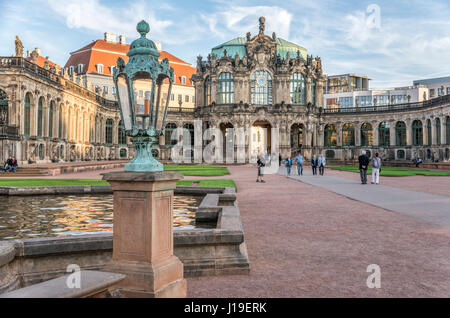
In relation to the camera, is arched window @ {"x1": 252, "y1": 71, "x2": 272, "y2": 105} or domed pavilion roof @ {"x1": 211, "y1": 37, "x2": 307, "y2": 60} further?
domed pavilion roof @ {"x1": 211, "y1": 37, "x2": 307, "y2": 60}

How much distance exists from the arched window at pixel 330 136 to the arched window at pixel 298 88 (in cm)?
855

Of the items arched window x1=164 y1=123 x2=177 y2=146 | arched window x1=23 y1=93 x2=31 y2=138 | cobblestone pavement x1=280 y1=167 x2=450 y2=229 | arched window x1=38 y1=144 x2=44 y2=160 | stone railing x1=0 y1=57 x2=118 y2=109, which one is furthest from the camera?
arched window x1=164 y1=123 x2=177 y2=146

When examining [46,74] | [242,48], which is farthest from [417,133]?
[46,74]

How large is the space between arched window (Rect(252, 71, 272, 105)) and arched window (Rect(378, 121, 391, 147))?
20546 mm

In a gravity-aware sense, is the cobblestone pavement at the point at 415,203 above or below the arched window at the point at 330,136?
below

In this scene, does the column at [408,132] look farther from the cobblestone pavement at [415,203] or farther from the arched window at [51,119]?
the arched window at [51,119]

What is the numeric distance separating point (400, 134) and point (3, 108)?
59.6m

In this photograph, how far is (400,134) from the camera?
2589 inches

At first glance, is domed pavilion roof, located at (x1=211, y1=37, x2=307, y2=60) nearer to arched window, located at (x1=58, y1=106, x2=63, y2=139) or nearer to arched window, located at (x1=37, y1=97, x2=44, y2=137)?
arched window, located at (x1=58, y1=106, x2=63, y2=139)

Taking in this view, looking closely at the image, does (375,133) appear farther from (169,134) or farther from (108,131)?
(108,131)

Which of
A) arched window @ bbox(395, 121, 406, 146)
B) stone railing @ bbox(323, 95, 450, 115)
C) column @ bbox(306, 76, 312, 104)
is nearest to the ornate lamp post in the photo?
stone railing @ bbox(323, 95, 450, 115)

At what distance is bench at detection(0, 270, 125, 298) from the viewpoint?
363 centimetres

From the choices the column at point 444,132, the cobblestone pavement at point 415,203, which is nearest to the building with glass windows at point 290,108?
the column at point 444,132

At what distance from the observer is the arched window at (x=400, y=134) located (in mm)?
65062
